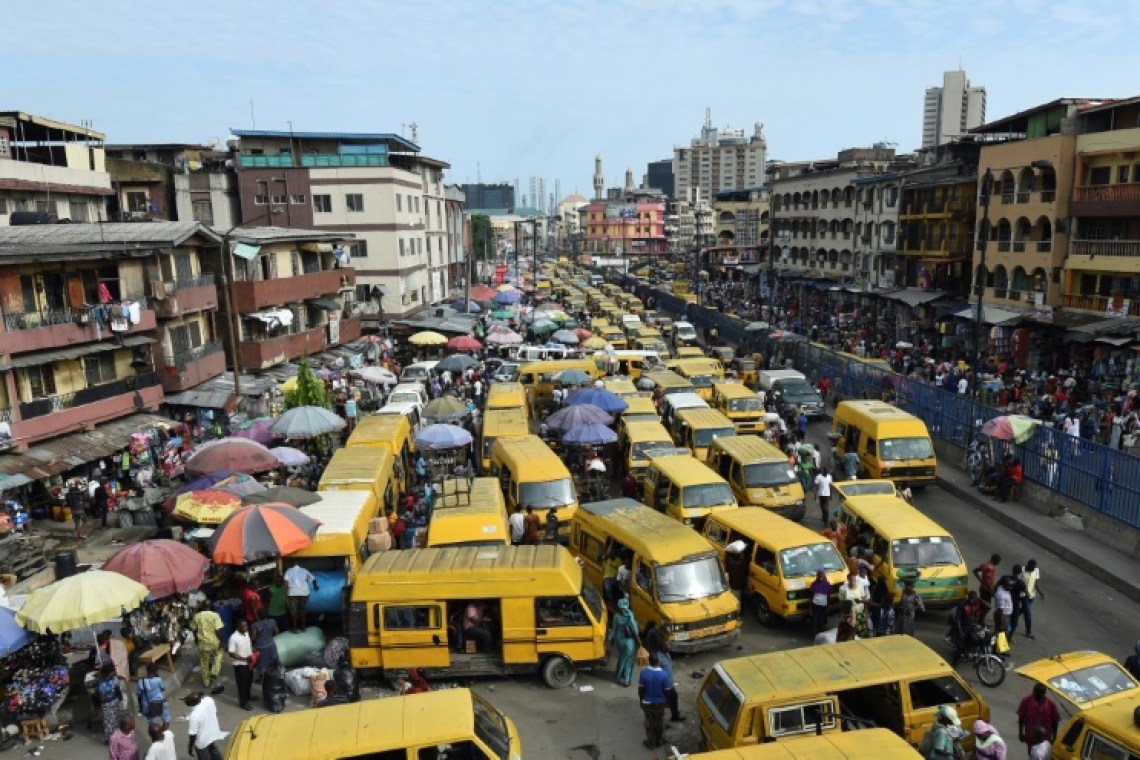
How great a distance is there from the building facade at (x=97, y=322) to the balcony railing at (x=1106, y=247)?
34.9 m

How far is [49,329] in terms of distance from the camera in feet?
73.5

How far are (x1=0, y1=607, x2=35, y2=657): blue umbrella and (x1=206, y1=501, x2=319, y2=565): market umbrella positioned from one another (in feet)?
9.18

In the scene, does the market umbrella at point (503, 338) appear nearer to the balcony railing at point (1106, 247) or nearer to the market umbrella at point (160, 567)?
the balcony railing at point (1106, 247)

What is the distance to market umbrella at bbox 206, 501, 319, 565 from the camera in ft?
44.7

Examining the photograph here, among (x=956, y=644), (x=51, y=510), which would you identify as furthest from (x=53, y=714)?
(x=956, y=644)

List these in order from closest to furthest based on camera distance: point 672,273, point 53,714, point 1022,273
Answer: point 53,714 < point 1022,273 < point 672,273

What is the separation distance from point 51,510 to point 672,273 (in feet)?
362

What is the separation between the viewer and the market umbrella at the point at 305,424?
22.0 m

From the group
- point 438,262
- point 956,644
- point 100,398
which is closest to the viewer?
point 956,644

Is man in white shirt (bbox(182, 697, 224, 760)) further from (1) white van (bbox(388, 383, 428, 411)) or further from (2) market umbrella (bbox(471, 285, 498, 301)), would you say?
(2) market umbrella (bbox(471, 285, 498, 301))

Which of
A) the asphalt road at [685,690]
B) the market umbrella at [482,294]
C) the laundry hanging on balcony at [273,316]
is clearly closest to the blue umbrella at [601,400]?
the asphalt road at [685,690]

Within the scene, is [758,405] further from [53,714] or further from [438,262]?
[438,262]

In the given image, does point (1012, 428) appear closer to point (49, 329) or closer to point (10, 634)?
point (10, 634)

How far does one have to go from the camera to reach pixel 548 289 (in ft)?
300
